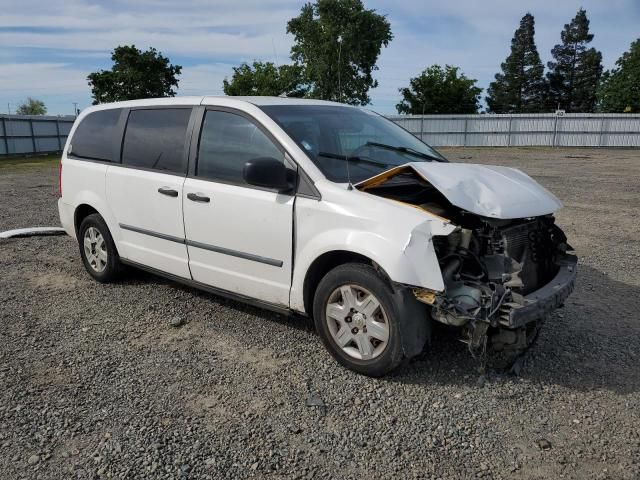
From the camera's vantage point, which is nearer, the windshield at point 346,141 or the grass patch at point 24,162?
the windshield at point 346,141

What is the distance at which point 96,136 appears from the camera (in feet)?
18.4

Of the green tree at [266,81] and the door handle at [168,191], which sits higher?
the green tree at [266,81]

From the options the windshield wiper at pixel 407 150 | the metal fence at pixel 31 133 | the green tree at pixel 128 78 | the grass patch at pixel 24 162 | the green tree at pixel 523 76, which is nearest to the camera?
the windshield wiper at pixel 407 150

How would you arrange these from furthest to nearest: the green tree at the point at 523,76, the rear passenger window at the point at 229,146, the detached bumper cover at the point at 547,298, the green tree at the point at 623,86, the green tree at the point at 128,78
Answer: the green tree at the point at 523,76, the green tree at the point at 623,86, the green tree at the point at 128,78, the rear passenger window at the point at 229,146, the detached bumper cover at the point at 547,298

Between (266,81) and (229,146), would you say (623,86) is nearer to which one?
(266,81)

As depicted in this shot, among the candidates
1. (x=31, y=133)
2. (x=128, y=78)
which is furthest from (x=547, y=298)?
(x=128, y=78)

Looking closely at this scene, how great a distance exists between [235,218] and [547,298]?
224cm

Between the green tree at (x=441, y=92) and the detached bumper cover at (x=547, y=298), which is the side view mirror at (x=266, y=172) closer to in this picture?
the detached bumper cover at (x=547, y=298)

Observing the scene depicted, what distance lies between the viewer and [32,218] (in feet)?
31.6

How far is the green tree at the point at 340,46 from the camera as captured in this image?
53125 mm

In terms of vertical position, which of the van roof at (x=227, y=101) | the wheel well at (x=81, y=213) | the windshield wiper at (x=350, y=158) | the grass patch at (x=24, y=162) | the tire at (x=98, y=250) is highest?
the van roof at (x=227, y=101)

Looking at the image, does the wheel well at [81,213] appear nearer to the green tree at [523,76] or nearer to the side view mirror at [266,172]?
the side view mirror at [266,172]

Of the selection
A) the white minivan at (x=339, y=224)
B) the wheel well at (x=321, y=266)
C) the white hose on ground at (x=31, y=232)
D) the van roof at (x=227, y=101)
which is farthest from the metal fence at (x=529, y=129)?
the wheel well at (x=321, y=266)

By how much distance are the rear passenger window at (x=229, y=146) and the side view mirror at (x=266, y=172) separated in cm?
24
